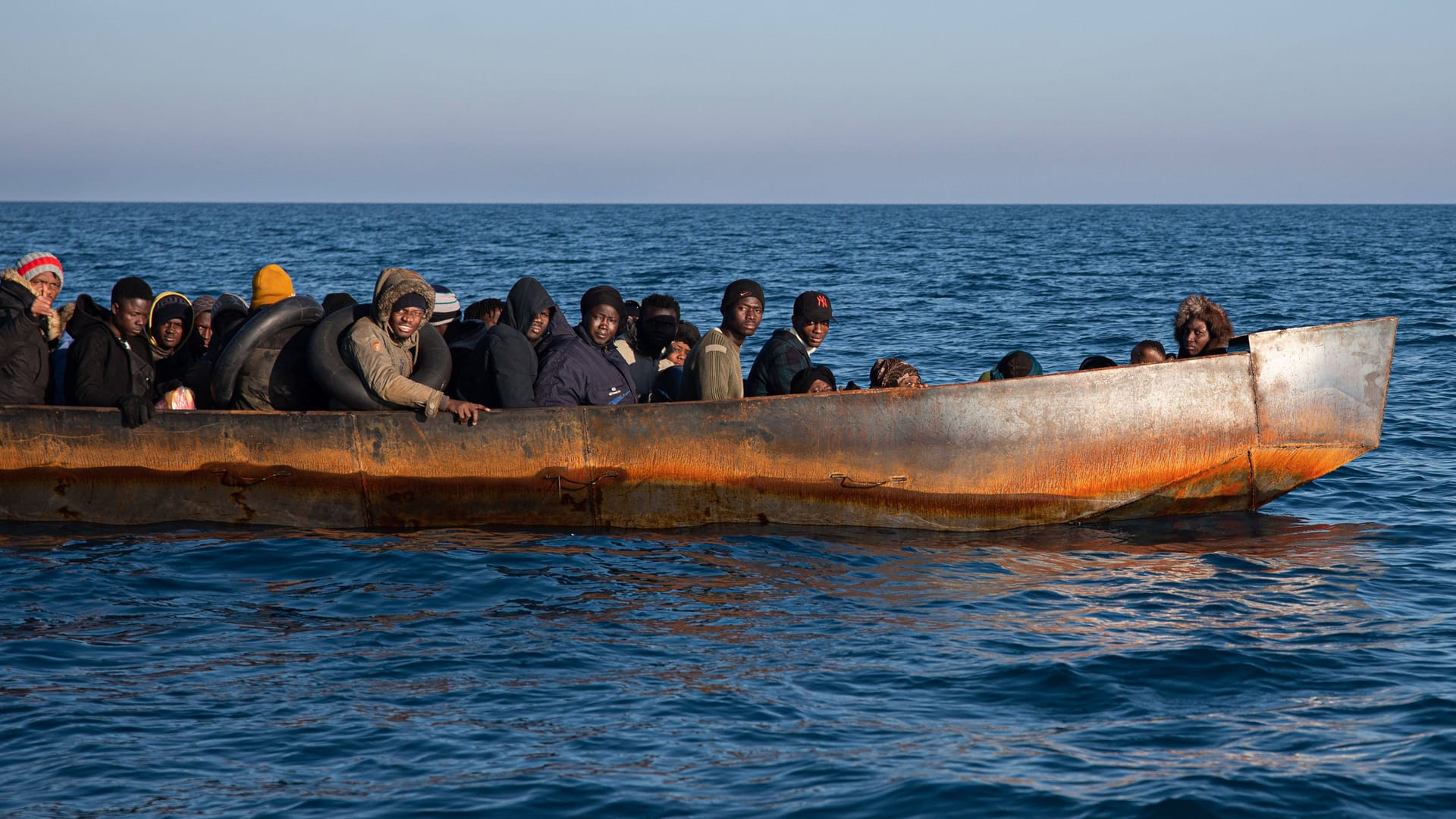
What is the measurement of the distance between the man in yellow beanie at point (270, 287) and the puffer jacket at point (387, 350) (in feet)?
4.35

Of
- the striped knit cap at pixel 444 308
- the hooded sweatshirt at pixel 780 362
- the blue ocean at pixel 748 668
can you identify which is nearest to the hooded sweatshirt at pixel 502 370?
the striped knit cap at pixel 444 308

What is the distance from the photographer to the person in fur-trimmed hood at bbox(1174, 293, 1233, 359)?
8.96 meters

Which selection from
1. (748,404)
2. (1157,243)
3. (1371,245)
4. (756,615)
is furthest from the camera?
(1157,243)

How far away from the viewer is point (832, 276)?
39.6 m

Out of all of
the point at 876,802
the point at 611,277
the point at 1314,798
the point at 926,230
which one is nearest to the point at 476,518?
the point at 876,802

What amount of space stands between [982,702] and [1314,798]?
56.9 inches

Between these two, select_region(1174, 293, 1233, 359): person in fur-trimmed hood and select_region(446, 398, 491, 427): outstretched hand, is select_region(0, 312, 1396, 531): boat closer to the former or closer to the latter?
select_region(446, 398, 491, 427): outstretched hand

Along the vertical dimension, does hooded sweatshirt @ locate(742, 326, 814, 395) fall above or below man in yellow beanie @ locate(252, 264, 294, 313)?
below

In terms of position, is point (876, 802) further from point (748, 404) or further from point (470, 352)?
point (470, 352)

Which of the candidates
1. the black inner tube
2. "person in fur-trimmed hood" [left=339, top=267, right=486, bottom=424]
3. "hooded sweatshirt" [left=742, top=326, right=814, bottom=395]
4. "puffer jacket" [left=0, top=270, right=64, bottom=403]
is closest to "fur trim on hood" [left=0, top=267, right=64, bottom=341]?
"puffer jacket" [left=0, top=270, right=64, bottom=403]

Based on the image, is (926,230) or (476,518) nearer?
(476,518)

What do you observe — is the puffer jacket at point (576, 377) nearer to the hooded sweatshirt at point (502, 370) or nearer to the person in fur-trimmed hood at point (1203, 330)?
the hooded sweatshirt at point (502, 370)

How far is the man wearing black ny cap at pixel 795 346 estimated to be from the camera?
8820mm

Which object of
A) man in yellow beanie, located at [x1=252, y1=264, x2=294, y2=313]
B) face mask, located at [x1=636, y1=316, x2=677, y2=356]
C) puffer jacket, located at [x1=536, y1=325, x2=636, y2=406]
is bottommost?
puffer jacket, located at [x1=536, y1=325, x2=636, y2=406]
